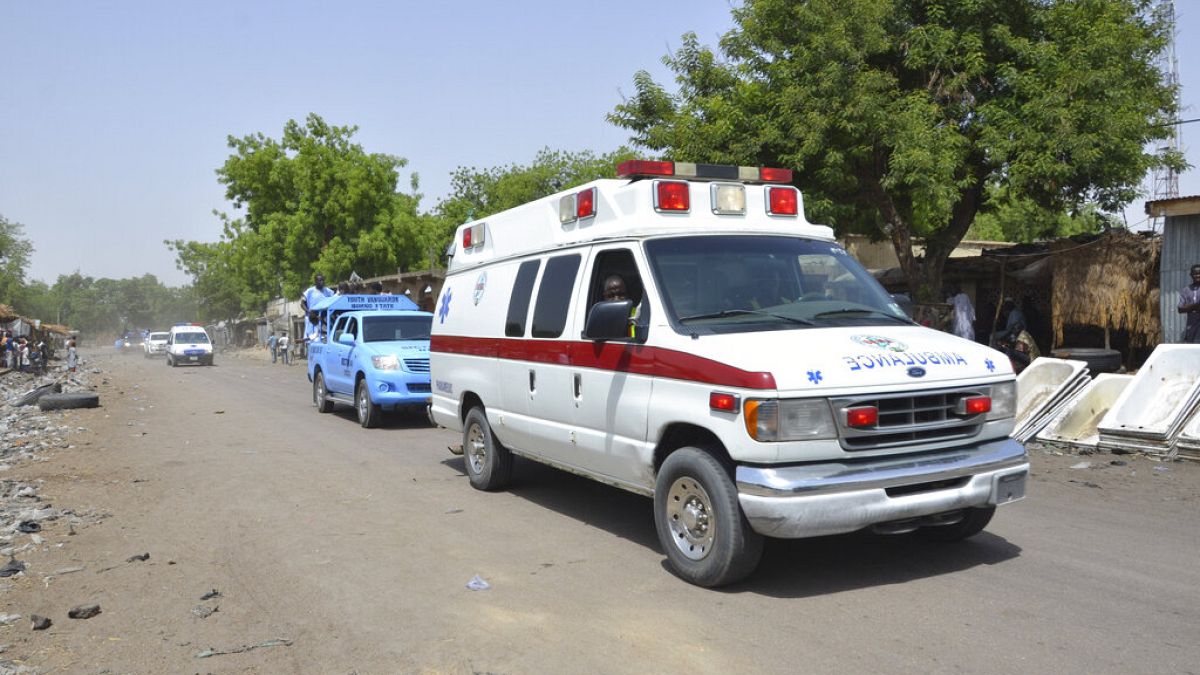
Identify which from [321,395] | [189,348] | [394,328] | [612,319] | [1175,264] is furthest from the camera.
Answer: [189,348]

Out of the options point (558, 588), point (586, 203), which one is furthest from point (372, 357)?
point (558, 588)

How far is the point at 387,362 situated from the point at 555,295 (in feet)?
23.2

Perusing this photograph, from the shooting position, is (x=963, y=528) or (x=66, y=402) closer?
(x=963, y=528)

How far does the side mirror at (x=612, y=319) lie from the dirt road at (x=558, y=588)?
1.55 metres

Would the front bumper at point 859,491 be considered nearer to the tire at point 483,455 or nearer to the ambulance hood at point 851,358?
the ambulance hood at point 851,358

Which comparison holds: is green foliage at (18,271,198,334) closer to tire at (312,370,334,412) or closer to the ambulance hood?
tire at (312,370,334,412)

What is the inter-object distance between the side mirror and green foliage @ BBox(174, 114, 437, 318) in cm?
3655

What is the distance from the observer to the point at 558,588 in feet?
17.5

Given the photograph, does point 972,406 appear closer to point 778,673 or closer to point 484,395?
point 778,673

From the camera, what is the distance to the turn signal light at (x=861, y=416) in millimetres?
4781

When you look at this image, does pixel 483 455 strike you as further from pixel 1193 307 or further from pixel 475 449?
pixel 1193 307

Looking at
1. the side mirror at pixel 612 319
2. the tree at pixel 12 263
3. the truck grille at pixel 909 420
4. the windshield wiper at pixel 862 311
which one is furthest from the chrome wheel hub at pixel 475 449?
the tree at pixel 12 263

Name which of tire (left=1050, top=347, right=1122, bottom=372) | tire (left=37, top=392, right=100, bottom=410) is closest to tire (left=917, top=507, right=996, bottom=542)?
tire (left=1050, top=347, right=1122, bottom=372)

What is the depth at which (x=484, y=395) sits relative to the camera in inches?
317
